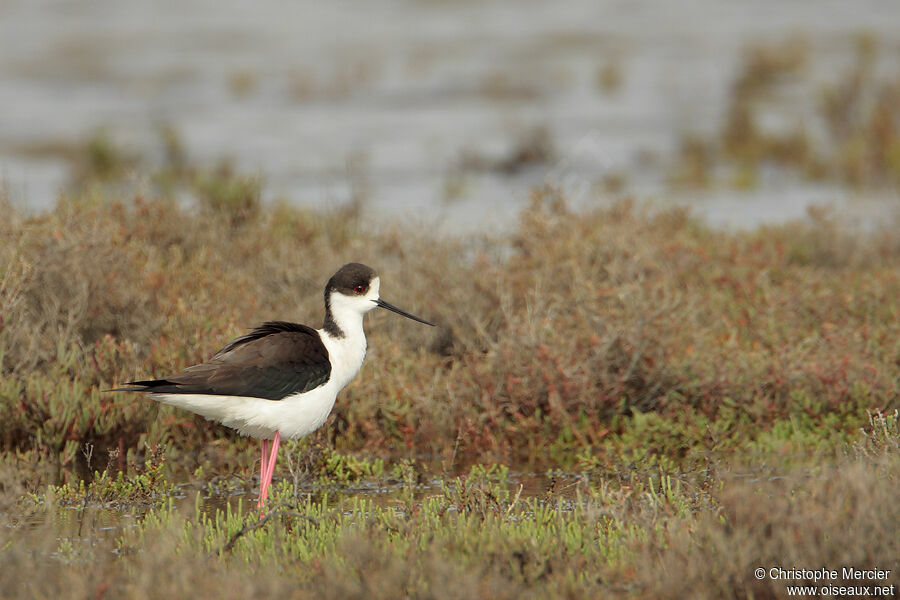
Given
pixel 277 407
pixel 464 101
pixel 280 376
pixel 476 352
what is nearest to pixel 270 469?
pixel 277 407

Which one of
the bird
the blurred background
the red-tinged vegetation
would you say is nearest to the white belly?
the bird

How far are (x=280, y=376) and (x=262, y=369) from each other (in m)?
0.09

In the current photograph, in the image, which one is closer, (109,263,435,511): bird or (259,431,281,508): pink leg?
(109,263,435,511): bird

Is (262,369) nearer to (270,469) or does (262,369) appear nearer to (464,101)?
(270,469)

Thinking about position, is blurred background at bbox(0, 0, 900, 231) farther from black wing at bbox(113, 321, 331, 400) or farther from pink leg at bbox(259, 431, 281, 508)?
pink leg at bbox(259, 431, 281, 508)

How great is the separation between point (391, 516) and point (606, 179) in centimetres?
1301

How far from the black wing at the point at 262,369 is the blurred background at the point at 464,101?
3884 mm

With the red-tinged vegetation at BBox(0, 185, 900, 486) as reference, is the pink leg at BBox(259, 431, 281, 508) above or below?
below

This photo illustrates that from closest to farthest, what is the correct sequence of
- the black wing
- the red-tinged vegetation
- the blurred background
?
the black wing, the red-tinged vegetation, the blurred background

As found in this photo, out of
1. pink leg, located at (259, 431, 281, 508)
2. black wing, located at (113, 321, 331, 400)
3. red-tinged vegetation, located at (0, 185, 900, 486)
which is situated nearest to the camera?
black wing, located at (113, 321, 331, 400)

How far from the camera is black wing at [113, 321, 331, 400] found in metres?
5.58

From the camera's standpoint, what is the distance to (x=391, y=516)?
5.20 m

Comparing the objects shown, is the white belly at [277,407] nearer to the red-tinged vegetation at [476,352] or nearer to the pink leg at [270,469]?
the pink leg at [270,469]

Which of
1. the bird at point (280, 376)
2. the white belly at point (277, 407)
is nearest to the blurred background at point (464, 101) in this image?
the bird at point (280, 376)
